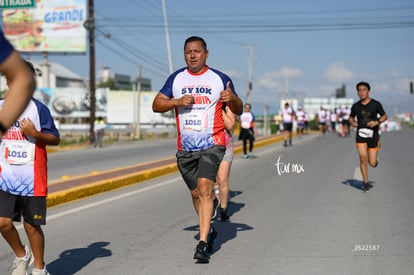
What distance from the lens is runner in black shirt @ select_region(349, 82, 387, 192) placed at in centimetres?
1050

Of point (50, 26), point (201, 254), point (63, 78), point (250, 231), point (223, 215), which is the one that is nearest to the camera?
point (201, 254)

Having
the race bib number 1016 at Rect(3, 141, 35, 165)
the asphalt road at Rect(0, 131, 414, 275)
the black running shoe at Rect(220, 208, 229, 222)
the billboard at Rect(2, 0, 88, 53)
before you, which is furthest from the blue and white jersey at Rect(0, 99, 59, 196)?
the billboard at Rect(2, 0, 88, 53)

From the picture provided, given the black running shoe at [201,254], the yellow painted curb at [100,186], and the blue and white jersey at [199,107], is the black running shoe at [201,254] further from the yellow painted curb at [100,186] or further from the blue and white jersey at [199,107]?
the yellow painted curb at [100,186]

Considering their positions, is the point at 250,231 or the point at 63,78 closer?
the point at 250,231

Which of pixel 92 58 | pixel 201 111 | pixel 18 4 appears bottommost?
pixel 201 111

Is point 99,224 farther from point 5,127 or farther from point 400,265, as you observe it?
point 5,127

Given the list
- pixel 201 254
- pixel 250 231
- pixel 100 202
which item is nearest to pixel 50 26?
pixel 100 202

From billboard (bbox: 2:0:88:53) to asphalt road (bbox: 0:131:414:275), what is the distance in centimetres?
4047

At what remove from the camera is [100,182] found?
11055mm

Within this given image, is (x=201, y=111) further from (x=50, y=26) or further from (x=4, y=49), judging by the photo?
(x=50, y=26)

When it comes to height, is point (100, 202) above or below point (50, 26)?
below

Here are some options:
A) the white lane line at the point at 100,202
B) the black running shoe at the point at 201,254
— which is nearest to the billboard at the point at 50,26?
the white lane line at the point at 100,202

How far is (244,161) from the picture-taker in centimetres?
1847

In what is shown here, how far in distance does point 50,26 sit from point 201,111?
47.8m
